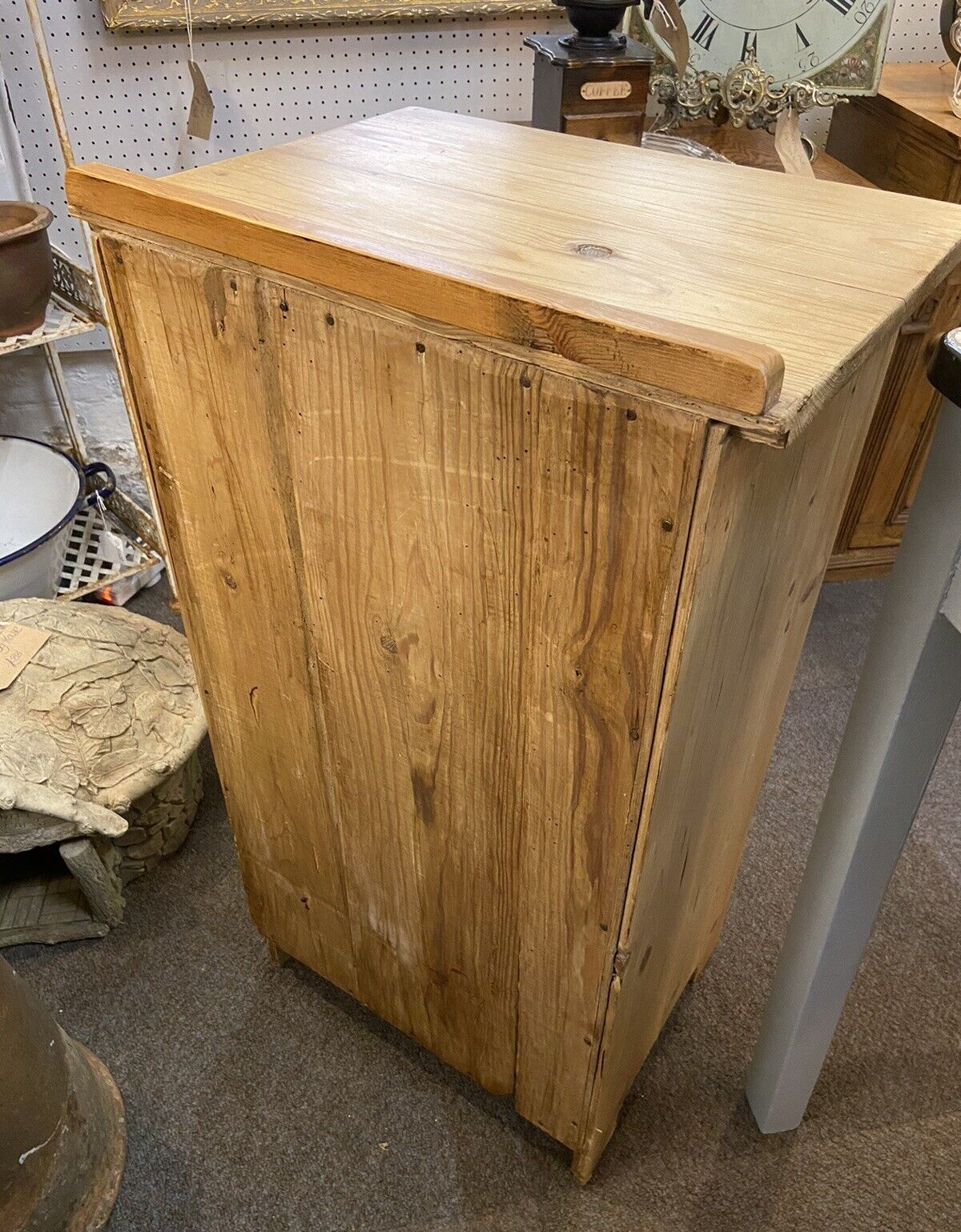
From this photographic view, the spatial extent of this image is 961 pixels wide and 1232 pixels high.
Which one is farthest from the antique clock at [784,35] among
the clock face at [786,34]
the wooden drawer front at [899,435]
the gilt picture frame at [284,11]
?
the wooden drawer front at [899,435]

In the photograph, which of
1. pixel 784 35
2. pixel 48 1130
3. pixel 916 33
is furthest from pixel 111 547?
pixel 916 33

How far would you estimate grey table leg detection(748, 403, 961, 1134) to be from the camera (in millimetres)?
787

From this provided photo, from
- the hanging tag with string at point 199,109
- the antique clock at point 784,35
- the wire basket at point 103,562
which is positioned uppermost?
the antique clock at point 784,35

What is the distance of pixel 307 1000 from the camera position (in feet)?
4.74

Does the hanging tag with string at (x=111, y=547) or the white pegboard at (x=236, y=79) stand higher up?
the white pegboard at (x=236, y=79)

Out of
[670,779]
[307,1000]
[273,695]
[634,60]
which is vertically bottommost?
[307,1000]

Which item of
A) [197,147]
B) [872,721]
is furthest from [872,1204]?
[197,147]

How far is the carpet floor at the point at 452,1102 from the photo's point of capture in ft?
4.02

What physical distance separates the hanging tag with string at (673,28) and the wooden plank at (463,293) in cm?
91

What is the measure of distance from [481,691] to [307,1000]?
0.85 metres

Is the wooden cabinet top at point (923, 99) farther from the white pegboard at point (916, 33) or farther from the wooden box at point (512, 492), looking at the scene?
the wooden box at point (512, 492)

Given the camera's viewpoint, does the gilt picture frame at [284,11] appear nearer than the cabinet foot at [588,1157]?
No

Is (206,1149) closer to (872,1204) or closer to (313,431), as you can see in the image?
(872,1204)

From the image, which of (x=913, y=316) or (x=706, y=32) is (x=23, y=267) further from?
(x=913, y=316)
